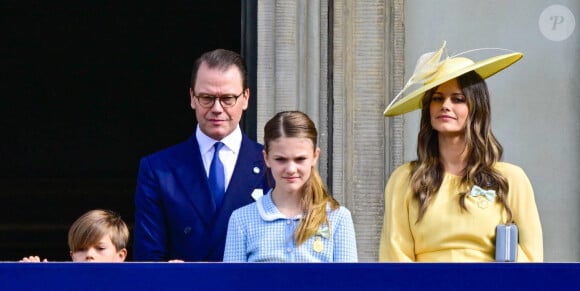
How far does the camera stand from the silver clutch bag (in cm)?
560

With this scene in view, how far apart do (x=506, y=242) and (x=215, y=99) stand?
1.22 meters

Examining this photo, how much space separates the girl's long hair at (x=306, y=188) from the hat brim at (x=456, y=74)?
46 centimetres

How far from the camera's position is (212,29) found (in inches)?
473

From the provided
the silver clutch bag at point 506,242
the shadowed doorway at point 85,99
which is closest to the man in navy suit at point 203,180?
the silver clutch bag at point 506,242

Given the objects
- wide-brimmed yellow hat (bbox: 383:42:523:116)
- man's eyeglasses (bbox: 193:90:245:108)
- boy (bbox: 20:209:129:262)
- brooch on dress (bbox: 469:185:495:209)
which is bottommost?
boy (bbox: 20:209:129:262)

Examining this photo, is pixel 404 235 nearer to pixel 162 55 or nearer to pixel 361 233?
pixel 361 233

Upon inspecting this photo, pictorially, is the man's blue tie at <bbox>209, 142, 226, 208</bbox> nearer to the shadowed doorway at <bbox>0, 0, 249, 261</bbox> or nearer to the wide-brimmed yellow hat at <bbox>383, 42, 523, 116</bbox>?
the wide-brimmed yellow hat at <bbox>383, 42, 523, 116</bbox>

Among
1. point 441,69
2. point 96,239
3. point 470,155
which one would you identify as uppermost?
point 441,69

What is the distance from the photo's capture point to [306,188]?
5770 millimetres

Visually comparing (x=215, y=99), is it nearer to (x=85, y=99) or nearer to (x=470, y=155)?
(x=470, y=155)

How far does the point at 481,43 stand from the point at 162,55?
5.60m

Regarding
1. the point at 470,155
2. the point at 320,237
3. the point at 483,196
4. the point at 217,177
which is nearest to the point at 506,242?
the point at 483,196

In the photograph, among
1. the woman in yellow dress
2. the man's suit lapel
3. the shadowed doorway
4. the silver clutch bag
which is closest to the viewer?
the silver clutch bag

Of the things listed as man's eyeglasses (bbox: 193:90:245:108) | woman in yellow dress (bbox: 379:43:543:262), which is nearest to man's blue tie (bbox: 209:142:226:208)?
man's eyeglasses (bbox: 193:90:245:108)
